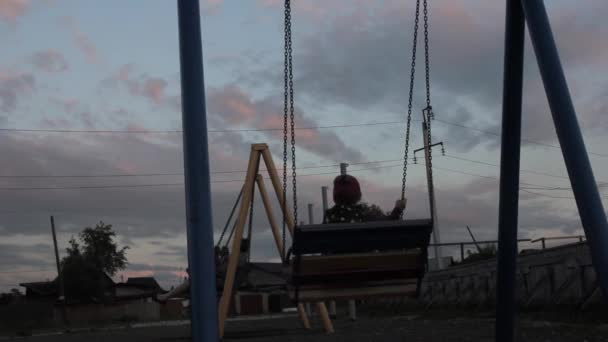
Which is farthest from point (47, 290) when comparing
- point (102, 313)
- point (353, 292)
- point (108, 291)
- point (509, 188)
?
point (509, 188)

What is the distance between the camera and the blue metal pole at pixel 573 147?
395 centimetres

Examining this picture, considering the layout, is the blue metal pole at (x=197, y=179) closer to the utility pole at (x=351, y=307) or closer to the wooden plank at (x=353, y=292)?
the wooden plank at (x=353, y=292)

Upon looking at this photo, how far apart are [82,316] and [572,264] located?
150ft

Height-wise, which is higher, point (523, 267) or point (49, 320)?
point (523, 267)

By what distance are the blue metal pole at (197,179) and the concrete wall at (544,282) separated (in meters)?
10.1

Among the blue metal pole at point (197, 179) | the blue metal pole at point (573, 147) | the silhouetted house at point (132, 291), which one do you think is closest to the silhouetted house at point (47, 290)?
the silhouetted house at point (132, 291)

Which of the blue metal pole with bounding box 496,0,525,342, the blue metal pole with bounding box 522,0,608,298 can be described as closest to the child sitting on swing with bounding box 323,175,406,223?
the blue metal pole with bounding box 496,0,525,342

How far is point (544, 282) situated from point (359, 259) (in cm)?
1144

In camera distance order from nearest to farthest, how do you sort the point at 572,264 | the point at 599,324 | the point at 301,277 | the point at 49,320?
the point at 301,277, the point at 599,324, the point at 572,264, the point at 49,320

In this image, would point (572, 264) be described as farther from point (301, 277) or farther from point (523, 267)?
point (301, 277)

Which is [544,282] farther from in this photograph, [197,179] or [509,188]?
[197,179]

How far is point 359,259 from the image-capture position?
6332 millimetres

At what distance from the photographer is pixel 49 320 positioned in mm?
44719

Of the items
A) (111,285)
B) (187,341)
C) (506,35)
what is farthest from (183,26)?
(111,285)
